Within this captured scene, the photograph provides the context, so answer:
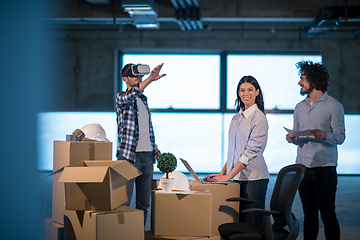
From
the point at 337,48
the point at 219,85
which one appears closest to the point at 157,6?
the point at 219,85

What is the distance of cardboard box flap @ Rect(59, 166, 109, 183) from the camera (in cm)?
169

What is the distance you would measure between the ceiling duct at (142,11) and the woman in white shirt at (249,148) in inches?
133

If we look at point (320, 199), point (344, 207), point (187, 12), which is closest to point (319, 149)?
point (320, 199)

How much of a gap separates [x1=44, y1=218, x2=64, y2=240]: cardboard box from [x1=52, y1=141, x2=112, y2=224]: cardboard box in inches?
1.2

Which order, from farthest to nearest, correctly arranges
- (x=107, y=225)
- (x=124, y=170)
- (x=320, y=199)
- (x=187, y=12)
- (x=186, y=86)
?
1. (x=186, y=86)
2. (x=187, y=12)
3. (x=320, y=199)
4. (x=124, y=170)
5. (x=107, y=225)

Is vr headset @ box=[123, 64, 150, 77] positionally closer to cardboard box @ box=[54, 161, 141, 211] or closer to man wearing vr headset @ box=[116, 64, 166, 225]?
man wearing vr headset @ box=[116, 64, 166, 225]

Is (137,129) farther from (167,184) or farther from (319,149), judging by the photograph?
(319,149)

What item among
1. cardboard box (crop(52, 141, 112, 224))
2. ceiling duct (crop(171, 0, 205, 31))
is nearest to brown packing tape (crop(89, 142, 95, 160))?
cardboard box (crop(52, 141, 112, 224))

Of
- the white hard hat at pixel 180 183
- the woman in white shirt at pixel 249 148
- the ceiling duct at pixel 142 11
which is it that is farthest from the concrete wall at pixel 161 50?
the white hard hat at pixel 180 183

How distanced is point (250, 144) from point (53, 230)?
128 cm

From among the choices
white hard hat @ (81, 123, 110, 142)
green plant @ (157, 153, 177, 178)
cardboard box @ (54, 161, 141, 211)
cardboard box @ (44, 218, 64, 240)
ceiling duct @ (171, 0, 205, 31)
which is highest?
ceiling duct @ (171, 0, 205, 31)

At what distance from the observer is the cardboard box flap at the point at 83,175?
169 centimetres

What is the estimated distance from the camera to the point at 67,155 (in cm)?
192

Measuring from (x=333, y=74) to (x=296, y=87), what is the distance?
823mm
